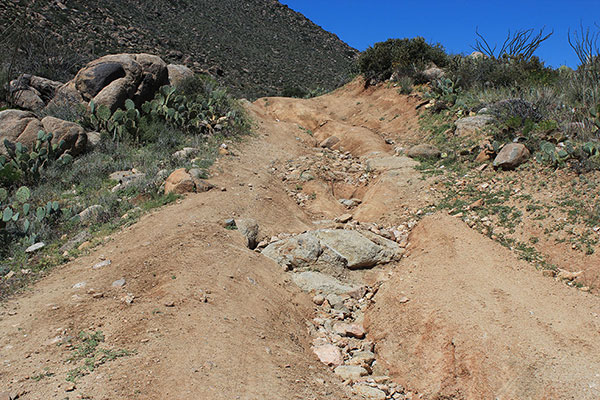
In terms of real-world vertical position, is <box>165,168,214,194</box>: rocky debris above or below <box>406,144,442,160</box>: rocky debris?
below

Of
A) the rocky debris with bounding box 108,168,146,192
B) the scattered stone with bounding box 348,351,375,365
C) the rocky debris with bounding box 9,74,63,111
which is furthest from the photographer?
the rocky debris with bounding box 9,74,63,111

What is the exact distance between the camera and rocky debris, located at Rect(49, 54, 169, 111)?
31.9 feet

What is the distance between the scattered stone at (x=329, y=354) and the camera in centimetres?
385

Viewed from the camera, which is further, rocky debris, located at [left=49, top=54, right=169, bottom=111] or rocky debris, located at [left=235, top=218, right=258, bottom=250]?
rocky debris, located at [left=49, top=54, right=169, bottom=111]

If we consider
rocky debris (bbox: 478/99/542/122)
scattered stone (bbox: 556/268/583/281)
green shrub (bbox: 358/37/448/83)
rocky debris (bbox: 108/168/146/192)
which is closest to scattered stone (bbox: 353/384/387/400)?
scattered stone (bbox: 556/268/583/281)

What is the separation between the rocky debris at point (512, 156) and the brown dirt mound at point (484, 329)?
2.34 m

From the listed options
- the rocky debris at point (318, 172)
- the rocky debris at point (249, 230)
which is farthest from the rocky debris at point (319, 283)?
the rocky debris at point (318, 172)

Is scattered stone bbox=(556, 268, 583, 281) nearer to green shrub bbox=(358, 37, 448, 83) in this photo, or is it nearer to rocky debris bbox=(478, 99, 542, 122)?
rocky debris bbox=(478, 99, 542, 122)

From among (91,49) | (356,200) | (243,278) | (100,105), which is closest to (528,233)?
(356,200)

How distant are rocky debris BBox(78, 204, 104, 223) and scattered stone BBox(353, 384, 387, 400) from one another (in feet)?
14.6

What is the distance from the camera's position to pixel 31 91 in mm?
10156

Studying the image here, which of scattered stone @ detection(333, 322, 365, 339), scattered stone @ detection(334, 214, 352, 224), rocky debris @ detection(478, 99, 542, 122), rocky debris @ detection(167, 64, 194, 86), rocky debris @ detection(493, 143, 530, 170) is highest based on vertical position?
rocky debris @ detection(478, 99, 542, 122)

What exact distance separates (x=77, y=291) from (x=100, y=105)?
20.7 feet

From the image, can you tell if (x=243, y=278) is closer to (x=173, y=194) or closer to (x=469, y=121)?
(x=173, y=194)
